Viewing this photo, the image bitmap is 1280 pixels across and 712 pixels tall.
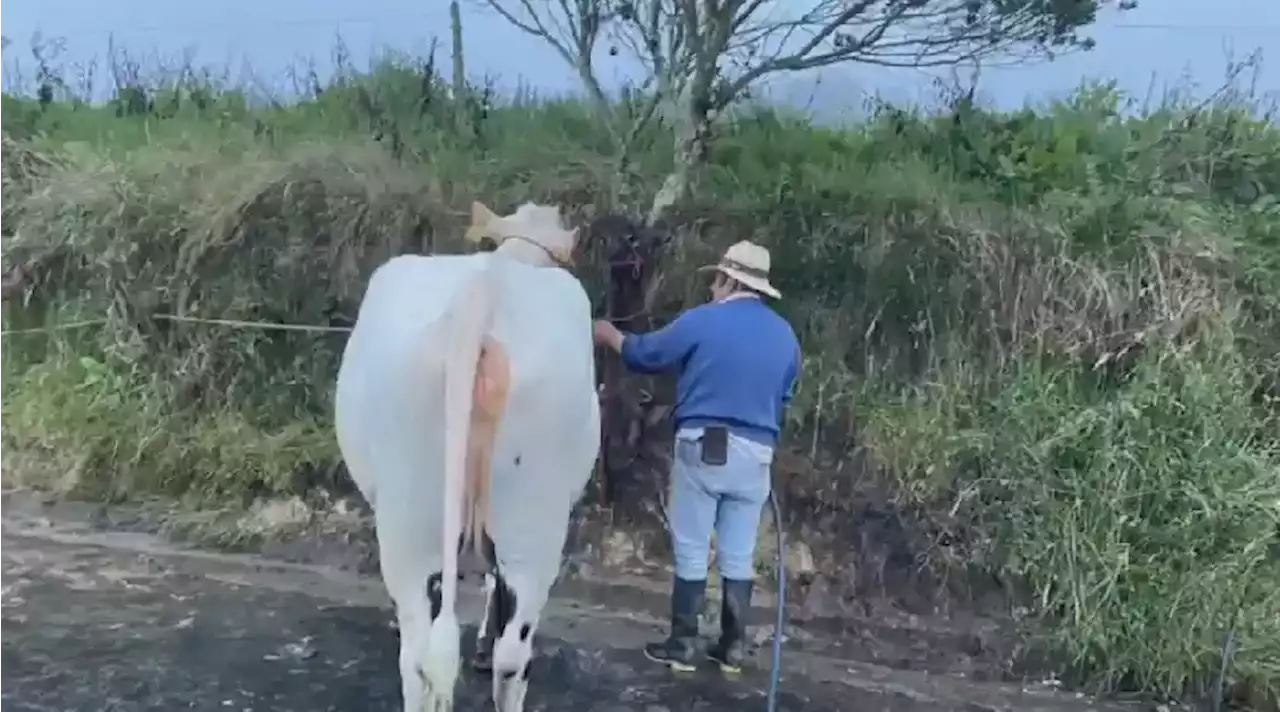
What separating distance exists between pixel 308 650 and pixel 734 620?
1.82m

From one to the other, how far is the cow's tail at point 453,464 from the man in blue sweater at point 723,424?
4.93ft

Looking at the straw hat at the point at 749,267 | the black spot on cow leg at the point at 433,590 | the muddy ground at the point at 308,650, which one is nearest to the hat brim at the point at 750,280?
the straw hat at the point at 749,267

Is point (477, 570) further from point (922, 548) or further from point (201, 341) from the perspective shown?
point (201, 341)

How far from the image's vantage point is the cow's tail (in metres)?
3.76

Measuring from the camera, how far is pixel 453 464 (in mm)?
3783

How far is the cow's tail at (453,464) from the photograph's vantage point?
148 inches

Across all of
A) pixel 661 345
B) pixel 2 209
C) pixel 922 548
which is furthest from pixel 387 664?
pixel 2 209

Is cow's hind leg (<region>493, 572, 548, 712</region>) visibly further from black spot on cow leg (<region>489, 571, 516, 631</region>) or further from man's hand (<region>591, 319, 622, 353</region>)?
man's hand (<region>591, 319, 622, 353</region>)

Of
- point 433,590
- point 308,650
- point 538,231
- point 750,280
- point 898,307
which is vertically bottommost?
point 308,650

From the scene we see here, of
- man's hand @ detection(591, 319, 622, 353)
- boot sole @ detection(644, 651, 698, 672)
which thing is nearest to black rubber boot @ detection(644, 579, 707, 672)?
boot sole @ detection(644, 651, 698, 672)

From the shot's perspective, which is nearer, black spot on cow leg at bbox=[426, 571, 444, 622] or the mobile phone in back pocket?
black spot on cow leg at bbox=[426, 571, 444, 622]

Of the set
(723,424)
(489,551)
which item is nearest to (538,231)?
(723,424)

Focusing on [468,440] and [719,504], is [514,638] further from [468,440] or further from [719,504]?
[719,504]

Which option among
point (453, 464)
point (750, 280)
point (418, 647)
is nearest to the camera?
point (453, 464)
